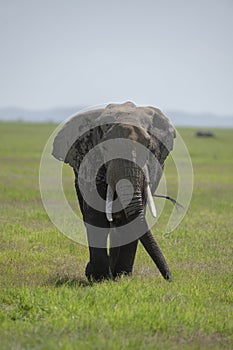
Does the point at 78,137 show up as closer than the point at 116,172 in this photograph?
No

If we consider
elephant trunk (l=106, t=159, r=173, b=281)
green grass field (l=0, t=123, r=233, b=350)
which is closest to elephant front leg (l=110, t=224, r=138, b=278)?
green grass field (l=0, t=123, r=233, b=350)

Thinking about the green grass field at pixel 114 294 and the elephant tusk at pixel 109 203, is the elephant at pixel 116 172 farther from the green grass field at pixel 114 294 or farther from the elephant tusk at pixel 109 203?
the green grass field at pixel 114 294

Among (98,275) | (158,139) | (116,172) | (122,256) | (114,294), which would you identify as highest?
(158,139)

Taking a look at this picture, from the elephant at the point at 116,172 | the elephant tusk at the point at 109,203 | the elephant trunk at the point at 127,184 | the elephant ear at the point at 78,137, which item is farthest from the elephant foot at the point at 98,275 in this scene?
the elephant ear at the point at 78,137

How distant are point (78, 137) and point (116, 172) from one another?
4.97 ft

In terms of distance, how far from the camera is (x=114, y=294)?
27.2 ft

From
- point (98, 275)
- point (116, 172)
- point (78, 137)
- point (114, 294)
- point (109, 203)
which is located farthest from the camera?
point (78, 137)

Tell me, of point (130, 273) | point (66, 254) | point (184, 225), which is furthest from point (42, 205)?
point (130, 273)

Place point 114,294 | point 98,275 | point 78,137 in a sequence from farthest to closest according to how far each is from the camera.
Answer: point 78,137
point 98,275
point 114,294

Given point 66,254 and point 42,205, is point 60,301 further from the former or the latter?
point 42,205

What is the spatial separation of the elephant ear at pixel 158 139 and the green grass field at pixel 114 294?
1.37 metres

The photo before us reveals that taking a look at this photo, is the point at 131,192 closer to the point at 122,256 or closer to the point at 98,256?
the point at 98,256

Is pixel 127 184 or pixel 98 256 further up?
pixel 127 184

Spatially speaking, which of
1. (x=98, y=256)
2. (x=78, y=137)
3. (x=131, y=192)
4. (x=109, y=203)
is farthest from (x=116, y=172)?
(x=78, y=137)
